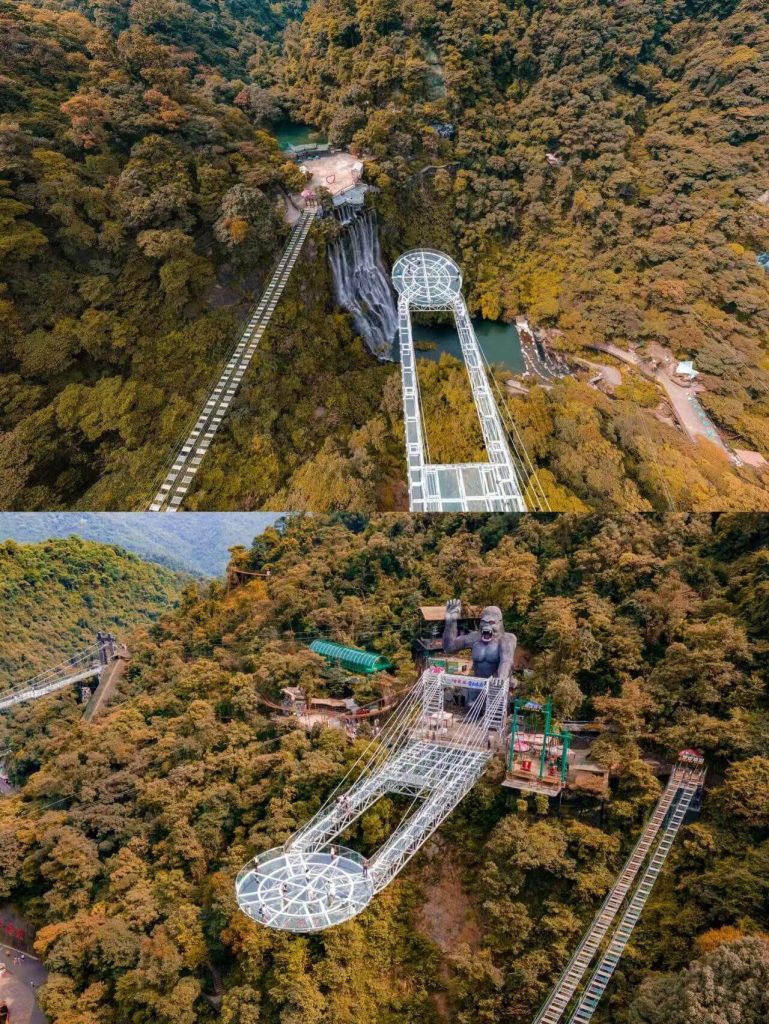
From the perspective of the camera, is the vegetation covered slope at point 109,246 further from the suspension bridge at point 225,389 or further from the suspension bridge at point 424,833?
the suspension bridge at point 424,833

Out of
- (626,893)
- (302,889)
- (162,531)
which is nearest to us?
(302,889)

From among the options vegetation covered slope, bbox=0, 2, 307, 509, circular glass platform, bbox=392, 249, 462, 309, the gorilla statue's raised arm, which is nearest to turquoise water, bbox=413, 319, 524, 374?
circular glass platform, bbox=392, 249, 462, 309

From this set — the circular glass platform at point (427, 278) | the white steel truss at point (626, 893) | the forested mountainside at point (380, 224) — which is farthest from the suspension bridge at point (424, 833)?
the circular glass platform at point (427, 278)

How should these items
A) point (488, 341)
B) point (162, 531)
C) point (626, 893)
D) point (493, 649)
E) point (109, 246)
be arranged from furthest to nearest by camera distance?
point (488, 341) < point (162, 531) < point (109, 246) < point (493, 649) < point (626, 893)

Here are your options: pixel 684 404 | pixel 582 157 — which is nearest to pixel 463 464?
pixel 684 404

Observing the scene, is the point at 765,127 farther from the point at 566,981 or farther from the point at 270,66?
the point at 566,981

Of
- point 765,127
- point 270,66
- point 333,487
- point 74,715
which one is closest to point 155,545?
point 74,715

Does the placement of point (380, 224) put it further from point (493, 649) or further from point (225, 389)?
point (493, 649)
